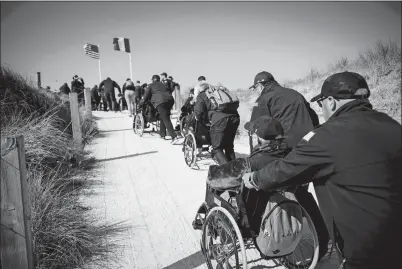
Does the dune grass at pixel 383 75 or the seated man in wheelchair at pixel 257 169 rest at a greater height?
the dune grass at pixel 383 75

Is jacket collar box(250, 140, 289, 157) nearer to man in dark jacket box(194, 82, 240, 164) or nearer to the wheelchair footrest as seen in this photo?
the wheelchair footrest

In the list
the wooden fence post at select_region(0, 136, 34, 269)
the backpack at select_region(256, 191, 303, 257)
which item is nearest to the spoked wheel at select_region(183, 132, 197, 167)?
the backpack at select_region(256, 191, 303, 257)

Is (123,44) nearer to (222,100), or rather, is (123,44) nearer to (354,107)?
(222,100)

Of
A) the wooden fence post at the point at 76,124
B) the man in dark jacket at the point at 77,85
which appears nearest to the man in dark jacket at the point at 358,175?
the wooden fence post at the point at 76,124

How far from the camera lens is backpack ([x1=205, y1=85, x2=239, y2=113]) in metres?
5.20

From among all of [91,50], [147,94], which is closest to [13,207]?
[147,94]

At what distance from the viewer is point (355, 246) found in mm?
1730

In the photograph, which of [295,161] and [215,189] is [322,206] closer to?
[295,161]

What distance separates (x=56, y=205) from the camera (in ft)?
12.3

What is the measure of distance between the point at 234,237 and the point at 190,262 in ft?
3.24

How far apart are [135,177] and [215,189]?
11.4 ft

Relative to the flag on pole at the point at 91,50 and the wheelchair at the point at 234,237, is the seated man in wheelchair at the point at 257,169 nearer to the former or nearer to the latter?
the wheelchair at the point at 234,237

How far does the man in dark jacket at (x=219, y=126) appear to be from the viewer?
533cm

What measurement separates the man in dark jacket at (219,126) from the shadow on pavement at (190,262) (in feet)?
7.30
